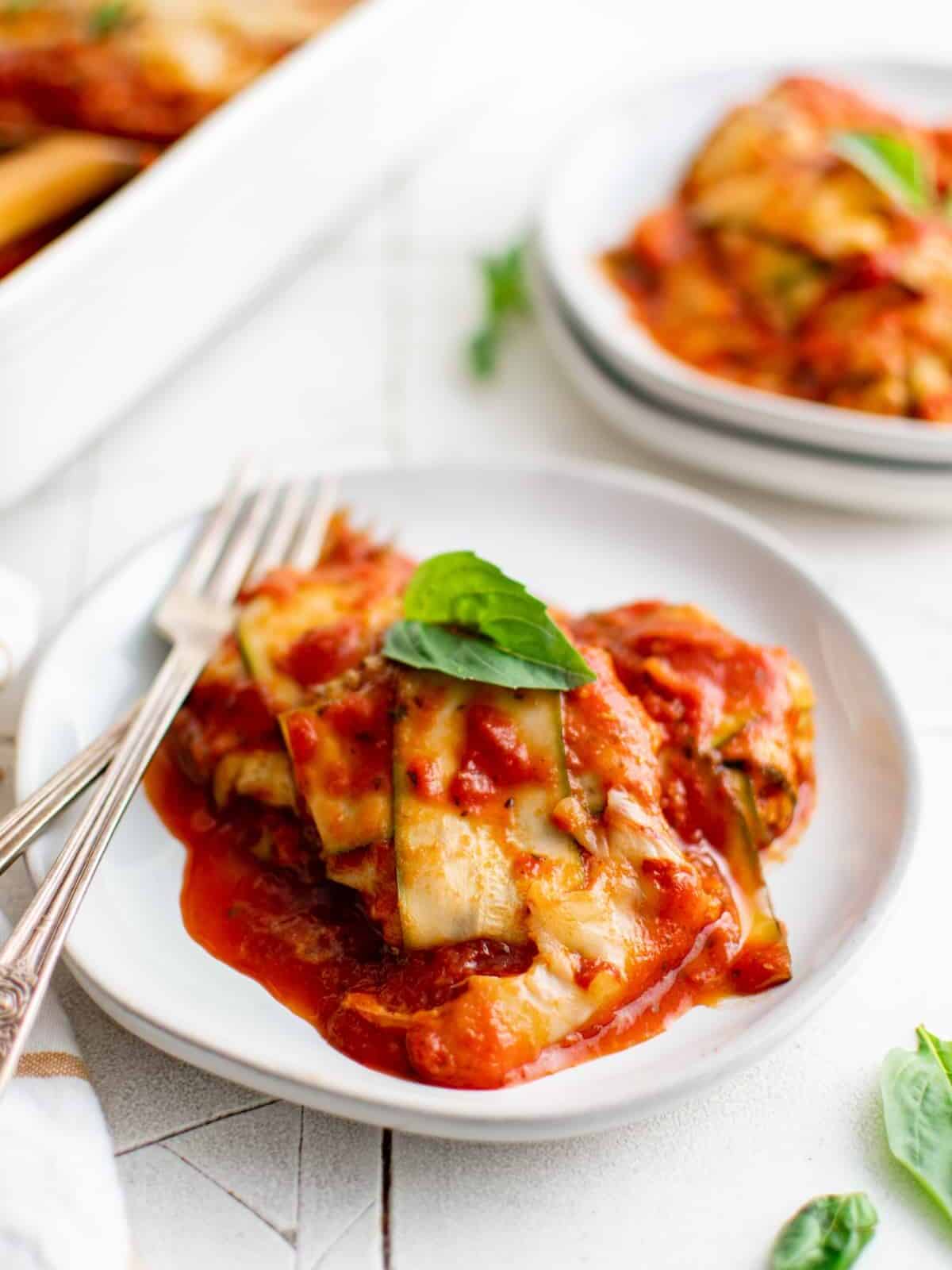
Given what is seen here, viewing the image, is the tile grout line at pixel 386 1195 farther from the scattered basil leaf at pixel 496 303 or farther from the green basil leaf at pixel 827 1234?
the scattered basil leaf at pixel 496 303

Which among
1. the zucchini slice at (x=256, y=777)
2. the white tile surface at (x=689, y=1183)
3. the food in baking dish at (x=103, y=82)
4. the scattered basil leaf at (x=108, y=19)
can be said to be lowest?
the white tile surface at (x=689, y=1183)

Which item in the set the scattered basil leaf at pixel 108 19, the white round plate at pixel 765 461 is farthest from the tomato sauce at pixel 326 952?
the scattered basil leaf at pixel 108 19

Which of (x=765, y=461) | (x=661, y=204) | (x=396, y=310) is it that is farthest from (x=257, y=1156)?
(x=661, y=204)

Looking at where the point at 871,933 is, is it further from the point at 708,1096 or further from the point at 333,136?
the point at 333,136

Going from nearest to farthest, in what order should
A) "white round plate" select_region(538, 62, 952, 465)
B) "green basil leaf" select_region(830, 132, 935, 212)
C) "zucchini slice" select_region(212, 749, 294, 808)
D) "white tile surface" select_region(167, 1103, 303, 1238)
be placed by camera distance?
"white tile surface" select_region(167, 1103, 303, 1238), "zucchini slice" select_region(212, 749, 294, 808), "white round plate" select_region(538, 62, 952, 465), "green basil leaf" select_region(830, 132, 935, 212)

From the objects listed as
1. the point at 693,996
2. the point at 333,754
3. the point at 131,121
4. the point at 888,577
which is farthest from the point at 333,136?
the point at 693,996

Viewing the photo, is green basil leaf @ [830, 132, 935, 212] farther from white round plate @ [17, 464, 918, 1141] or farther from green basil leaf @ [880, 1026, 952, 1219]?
green basil leaf @ [880, 1026, 952, 1219]

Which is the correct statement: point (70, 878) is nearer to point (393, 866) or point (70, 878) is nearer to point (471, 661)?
point (393, 866)

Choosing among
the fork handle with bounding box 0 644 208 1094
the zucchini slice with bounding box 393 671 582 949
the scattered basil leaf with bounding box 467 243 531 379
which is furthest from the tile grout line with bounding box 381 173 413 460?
the zucchini slice with bounding box 393 671 582 949
